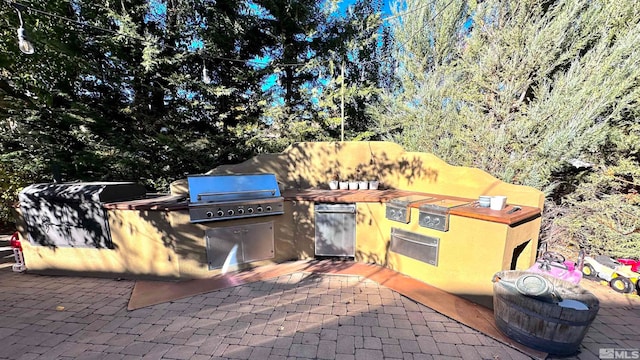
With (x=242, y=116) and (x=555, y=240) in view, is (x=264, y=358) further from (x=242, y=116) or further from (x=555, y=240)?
(x=242, y=116)

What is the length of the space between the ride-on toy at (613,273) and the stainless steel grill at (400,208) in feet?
9.04

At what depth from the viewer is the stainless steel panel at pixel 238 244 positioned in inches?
148

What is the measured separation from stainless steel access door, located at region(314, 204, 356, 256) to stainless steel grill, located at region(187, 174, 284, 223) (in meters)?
0.74

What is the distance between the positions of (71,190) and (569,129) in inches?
317

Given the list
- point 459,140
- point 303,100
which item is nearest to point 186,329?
point 459,140

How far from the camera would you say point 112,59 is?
627cm

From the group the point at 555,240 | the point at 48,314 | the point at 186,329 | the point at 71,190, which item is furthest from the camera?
the point at 555,240

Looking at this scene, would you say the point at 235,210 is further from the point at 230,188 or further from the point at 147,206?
→ the point at 147,206

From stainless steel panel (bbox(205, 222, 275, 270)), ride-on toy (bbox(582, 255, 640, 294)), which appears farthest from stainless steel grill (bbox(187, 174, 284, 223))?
ride-on toy (bbox(582, 255, 640, 294))

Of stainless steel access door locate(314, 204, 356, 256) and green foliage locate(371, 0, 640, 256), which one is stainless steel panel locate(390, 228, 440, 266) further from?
green foliage locate(371, 0, 640, 256)

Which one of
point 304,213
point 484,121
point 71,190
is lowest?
point 304,213

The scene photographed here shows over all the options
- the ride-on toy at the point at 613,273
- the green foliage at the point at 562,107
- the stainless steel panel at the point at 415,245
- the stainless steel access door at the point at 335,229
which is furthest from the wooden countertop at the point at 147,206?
the ride-on toy at the point at 613,273

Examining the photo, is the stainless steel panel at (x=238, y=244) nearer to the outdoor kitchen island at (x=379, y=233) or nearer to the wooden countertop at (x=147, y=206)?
the outdoor kitchen island at (x=379, y=233)

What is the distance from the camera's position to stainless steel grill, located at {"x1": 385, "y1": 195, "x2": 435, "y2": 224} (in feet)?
11.8
